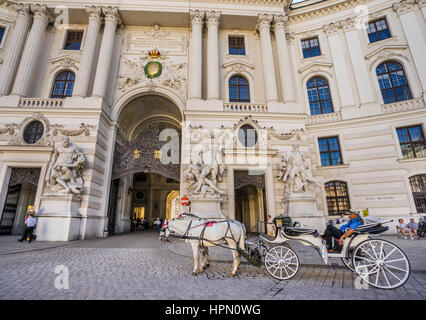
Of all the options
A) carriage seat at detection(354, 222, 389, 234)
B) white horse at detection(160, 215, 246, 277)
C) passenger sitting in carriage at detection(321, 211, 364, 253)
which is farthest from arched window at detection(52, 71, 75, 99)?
carriage seat at detection(354, 222, 389, 234)

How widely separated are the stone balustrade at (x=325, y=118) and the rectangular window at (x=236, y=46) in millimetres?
8424

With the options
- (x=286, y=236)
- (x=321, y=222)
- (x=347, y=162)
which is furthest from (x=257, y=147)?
(x=286, y=236)

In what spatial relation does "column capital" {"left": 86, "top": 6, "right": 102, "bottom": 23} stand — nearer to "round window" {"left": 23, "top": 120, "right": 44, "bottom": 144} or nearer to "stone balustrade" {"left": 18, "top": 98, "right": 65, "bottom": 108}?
"stone balustrade" {"left": 18, "top": 98, "right": 65, "bottom": 108}

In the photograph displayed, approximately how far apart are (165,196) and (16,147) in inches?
748

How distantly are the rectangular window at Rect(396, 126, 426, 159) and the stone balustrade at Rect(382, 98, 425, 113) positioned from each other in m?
1.45

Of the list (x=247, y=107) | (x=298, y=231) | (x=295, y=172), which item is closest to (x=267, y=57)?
(x=247, y=107)

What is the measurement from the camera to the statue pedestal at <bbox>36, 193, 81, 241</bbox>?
10.7m

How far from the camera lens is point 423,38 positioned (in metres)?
15.3

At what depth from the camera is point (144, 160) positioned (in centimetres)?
1502

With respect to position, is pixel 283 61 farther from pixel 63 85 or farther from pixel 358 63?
pixel 63 85

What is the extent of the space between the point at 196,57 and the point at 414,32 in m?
16.7

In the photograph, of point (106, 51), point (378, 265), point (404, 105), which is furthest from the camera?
point (106, 51)

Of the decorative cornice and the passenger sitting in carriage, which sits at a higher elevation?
the decorative cornice
